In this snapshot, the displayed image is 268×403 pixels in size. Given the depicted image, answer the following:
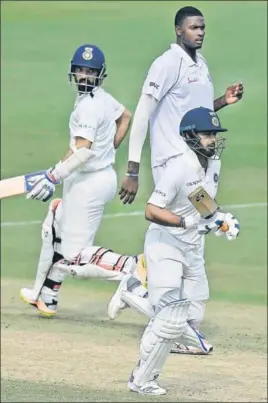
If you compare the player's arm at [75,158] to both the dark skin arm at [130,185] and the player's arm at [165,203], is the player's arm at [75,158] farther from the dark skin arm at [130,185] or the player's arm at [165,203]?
the player's arm at [165,203]

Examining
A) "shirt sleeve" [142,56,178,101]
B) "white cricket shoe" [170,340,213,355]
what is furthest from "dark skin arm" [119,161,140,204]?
"white cricket shoe" [170,340,213,355]

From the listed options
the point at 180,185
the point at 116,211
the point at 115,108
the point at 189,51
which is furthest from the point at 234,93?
the point at 116,211

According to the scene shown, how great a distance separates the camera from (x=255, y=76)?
50.9 ft

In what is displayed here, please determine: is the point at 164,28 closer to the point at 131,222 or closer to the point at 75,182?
the point at 131,222

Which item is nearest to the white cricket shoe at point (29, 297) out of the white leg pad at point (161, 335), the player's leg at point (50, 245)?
the player's leg at point (50, 245)

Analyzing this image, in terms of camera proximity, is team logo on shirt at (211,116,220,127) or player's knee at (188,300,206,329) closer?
team logo on shirt at (211,116,220,127)

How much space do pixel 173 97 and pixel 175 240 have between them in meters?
0.98

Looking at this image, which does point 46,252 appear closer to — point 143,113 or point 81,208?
point 81,208

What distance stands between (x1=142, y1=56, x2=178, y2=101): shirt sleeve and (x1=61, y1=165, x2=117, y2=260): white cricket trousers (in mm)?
1426

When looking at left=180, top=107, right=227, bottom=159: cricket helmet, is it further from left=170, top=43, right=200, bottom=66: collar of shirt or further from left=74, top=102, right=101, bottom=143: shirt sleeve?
left=74, top=102, right=101, bottom=143: shirt sleeve

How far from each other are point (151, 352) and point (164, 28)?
9998 millimetres

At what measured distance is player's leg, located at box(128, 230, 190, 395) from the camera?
7102 millimetres

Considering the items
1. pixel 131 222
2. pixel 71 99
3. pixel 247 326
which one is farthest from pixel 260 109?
pixel 247 326

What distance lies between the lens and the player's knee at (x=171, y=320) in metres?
7.09
